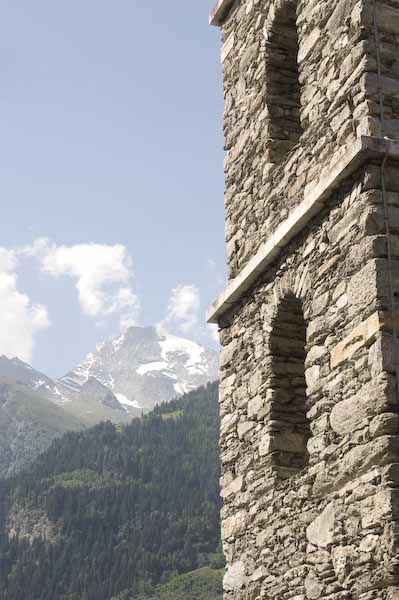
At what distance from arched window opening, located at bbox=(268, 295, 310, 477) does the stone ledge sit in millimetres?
547

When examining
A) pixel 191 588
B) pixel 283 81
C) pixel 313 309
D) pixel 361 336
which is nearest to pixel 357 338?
pixel 361 336

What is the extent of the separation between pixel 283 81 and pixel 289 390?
3.35m

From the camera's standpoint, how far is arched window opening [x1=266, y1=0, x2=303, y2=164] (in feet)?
Answer: 33.2

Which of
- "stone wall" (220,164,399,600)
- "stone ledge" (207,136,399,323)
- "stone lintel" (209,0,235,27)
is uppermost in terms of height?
"stone lintel" (209,0,235,27)

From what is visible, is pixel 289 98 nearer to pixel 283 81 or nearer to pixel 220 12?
pixel 283 81

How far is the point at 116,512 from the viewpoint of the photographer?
156250 mm

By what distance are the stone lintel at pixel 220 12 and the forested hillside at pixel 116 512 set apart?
117 m

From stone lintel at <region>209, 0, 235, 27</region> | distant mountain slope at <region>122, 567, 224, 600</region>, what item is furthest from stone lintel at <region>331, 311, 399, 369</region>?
distant mountain slope at <region>122, 567, 224, 600</region>

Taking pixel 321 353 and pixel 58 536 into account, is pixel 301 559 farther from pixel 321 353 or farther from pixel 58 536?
pixel 58 536

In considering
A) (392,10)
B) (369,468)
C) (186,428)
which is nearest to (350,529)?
(369,468)

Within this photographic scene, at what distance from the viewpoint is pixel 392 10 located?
8.46 m

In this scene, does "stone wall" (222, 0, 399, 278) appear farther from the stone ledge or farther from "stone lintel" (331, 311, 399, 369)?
"stone lintel" (331, 311, 399, 369)

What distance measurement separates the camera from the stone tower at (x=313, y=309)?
→ 7320 millimetres

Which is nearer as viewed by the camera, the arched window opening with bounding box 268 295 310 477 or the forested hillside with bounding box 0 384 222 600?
the arched window opening with bounding box 268 295 310 477
